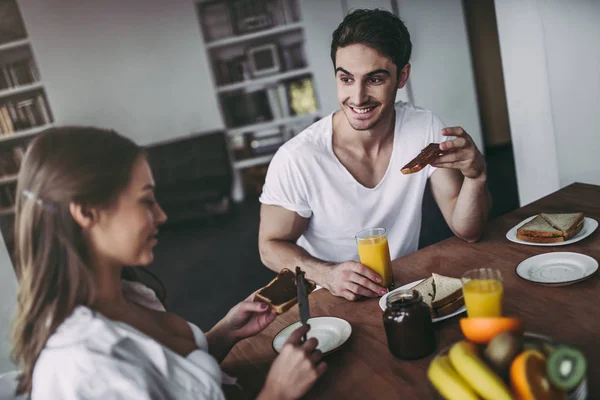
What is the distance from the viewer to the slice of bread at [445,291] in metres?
1.06

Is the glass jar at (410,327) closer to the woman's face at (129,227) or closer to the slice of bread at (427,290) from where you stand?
the slice of bread at (427,290)

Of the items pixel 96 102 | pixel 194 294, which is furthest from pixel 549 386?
pixel 96 102

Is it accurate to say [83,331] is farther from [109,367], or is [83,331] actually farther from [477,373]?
[477,373]

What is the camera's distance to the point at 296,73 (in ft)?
17.8

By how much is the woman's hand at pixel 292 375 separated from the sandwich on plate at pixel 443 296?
316 millimetres

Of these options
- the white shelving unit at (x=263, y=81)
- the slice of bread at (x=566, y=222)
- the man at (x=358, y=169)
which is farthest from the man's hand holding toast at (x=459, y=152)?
the white shelving unit at (x=263, y=81)

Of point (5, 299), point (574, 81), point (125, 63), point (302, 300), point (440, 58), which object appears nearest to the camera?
point (302, 300)

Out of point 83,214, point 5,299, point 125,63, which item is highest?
point 125,63

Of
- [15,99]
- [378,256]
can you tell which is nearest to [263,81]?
[15,99]

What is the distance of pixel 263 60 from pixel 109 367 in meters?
5.12

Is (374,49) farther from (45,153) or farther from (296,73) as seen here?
(296,73)

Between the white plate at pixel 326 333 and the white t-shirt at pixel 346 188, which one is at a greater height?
the white t-shirt at pixel 346 188

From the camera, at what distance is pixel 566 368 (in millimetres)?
674

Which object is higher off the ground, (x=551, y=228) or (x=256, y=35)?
(x=256, y=35)
